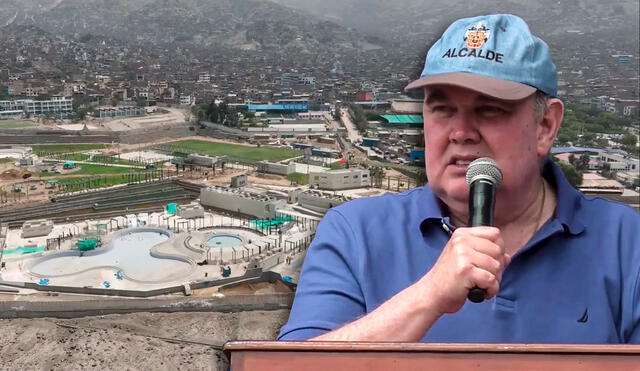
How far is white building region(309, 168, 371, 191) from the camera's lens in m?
9.16

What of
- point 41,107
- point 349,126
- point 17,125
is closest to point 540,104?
point 349,126

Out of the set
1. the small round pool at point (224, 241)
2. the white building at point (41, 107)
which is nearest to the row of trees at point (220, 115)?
the white building at point (41, 107)

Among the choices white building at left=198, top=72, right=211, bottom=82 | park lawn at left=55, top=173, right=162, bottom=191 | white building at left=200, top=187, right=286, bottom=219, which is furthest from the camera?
white building at left=198, top=72, right=211, bottom=82

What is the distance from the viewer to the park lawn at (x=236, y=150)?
12254 millimetres

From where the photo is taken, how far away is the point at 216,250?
6500mm

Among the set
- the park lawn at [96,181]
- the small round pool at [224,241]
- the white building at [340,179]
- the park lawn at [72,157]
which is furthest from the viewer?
the park lawn at [72,157]

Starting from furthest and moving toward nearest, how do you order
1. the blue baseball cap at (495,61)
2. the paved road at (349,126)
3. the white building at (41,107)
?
the white building at (41,107) < the paved road at (349,126) < the blue baseball cap at (495,61)

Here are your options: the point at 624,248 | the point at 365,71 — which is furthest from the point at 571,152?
the point at 365,71

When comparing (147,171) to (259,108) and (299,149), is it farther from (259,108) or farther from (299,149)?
(259,108)

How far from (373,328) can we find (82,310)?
4963mm

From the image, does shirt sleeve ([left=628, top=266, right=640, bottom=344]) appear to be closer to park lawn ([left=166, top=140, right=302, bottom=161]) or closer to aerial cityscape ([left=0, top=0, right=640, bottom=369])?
aerial cityscape ([left=0, top=0, right=640, bottom=369])

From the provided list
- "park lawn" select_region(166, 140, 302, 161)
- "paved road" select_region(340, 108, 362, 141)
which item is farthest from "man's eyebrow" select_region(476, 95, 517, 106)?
"paved road" select_region(340, 108, 362, 141)

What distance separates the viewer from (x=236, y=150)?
13125mm

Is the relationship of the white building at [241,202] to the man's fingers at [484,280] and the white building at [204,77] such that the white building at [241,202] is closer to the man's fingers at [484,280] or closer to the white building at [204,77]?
the man's fingers at [484,280]
